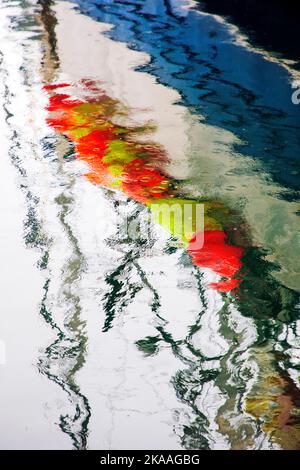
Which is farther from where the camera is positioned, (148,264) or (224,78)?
(224,78)

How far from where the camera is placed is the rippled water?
2195mm

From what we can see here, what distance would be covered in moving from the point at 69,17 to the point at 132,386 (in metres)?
7.89

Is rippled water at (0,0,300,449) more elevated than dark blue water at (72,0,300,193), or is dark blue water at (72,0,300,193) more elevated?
→ dark blue water at (72,0,300,193)

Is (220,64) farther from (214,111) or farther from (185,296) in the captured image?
(185,296)

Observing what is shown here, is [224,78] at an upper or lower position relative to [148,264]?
upper

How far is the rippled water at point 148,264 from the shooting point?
86.4 inches

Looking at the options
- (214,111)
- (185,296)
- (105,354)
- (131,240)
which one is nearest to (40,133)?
(214,111)

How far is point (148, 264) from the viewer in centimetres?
310

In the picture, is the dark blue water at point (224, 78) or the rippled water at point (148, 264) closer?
the rippled water at point (148, 264)

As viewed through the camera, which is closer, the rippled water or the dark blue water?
the rippled water

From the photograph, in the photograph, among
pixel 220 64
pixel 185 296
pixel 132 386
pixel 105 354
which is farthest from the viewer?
pixel 220 64

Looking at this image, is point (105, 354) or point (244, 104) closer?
point (105, 354)

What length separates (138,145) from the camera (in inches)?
179
